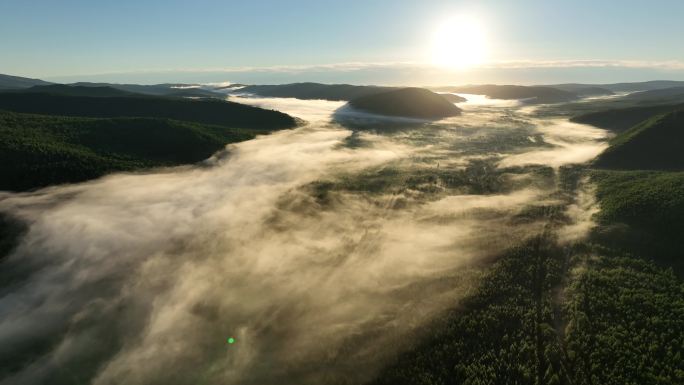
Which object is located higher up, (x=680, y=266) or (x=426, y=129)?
(x=426, y=129)

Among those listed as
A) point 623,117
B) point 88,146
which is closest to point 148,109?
point 88,146

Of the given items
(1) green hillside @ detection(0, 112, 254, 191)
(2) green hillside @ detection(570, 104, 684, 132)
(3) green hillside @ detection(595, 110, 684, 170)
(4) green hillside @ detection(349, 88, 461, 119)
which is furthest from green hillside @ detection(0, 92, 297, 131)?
(2) green hillside @ detection(570, 104, 684, 132)

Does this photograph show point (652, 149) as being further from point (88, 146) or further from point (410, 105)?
point (88, 146)

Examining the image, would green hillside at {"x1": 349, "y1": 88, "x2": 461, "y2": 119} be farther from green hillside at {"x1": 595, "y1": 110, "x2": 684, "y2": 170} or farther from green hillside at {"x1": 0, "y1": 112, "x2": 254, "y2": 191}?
green hillside at {"x1": 595, "y1": 110, "x2": 684, "y2": 170}

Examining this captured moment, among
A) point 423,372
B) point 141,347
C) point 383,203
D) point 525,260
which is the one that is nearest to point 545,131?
point 383,203

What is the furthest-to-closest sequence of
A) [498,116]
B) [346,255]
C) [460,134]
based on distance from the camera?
[498,116], [460,134], [346,255]

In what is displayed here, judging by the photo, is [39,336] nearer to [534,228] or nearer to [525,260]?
[525,260]
